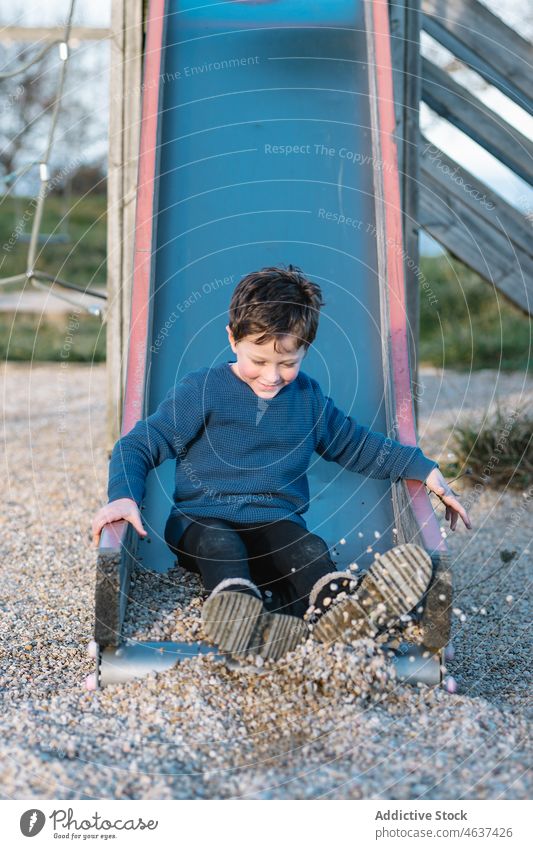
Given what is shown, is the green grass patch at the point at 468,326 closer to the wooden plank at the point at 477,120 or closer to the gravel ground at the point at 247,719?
the wooden plank at the point at 477,120

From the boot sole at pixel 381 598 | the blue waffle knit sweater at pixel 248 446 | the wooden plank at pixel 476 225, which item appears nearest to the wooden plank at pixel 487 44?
the wooden plank at pixel 476 225

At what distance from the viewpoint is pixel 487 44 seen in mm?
3969

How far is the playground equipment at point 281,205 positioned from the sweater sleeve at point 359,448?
0.14 metres

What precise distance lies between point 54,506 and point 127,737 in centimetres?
215

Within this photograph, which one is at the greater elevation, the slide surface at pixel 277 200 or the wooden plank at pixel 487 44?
the wooden plank at pixel 487 44

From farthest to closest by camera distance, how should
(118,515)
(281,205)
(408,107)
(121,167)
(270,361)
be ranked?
1. (121,167)
2. (408,107)
3. (281,205)
4. (270,361)
5. (118,515)

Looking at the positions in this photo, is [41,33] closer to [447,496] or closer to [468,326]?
[468,326]

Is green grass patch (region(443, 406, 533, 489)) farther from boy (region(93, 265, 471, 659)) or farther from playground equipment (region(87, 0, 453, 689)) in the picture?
boy (region(93, 265, 471, 659))

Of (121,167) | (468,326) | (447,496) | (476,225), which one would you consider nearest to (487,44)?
(476,225)

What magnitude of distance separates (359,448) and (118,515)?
0.72m

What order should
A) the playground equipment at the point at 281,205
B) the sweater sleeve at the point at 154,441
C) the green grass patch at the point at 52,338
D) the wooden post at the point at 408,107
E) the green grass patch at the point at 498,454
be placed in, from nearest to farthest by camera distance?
the sweater sleeve at the point at 154,441 < the playground equipment at the point at 281,205 < the wooden post at the point at 408,107 < the green grass patch at the point at 498,454 < the green grass patch at the point at 52,338

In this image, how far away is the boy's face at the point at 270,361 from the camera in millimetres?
2467
